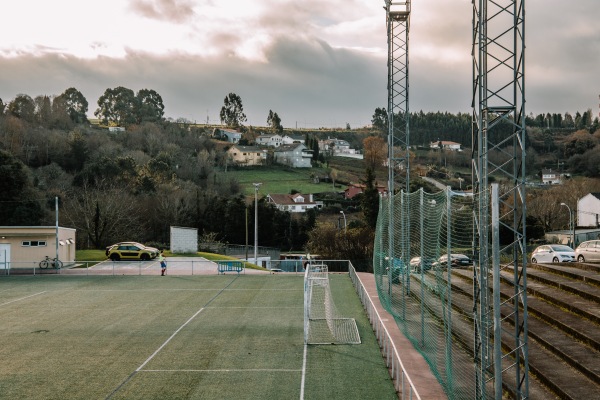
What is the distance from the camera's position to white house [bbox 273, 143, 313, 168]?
12612 cm

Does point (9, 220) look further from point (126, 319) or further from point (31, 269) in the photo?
point (126, 319)

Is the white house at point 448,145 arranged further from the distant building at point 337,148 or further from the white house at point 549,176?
the white house at point 549,176

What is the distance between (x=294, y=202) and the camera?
296ft

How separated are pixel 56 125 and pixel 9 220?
7279cm

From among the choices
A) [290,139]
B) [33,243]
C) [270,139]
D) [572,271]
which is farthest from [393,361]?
[290,139]

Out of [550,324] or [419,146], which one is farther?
[419,146]

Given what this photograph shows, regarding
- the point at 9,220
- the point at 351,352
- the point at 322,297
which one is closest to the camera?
the point at 351,352

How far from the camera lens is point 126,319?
24.3 meters

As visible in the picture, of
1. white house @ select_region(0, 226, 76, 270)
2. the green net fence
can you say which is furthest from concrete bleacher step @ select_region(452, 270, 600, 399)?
white house @ select_region(0, 226, 76, 270)

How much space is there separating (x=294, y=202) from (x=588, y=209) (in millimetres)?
36461

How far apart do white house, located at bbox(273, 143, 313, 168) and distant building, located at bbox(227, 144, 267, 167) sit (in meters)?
2.68

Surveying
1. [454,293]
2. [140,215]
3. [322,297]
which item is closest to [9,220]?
[140,215]

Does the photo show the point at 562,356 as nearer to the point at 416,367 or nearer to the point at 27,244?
the point at 416,367

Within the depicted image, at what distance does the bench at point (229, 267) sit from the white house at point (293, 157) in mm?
83805
